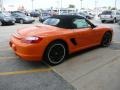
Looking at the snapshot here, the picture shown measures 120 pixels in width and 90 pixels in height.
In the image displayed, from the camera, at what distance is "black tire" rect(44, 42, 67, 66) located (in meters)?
6.13

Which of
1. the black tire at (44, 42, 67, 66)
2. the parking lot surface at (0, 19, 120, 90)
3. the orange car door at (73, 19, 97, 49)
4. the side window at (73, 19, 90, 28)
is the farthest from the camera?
the side window at (73, 19, 90, 28)

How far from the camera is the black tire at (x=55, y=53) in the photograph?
20.1 ft

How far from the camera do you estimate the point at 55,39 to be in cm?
621

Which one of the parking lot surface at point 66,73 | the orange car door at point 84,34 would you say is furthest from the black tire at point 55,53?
the orange car door at point 84,34

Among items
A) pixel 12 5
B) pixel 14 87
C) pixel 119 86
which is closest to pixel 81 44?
pixel 119 86

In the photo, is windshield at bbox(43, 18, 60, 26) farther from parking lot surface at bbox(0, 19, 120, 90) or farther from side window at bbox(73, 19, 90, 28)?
parking lot surface at bbox(0, 19, 120, 90)

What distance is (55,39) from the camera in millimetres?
6207

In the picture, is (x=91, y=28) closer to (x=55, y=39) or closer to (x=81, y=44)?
(x=81, y=44)

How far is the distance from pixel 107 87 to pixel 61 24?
295 cm

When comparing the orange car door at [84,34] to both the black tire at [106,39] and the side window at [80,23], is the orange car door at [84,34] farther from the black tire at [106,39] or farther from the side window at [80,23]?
the black tire at [106,39]

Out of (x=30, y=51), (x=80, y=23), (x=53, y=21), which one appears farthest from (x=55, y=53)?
(x=80, y=23)

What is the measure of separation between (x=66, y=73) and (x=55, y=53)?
949 mm

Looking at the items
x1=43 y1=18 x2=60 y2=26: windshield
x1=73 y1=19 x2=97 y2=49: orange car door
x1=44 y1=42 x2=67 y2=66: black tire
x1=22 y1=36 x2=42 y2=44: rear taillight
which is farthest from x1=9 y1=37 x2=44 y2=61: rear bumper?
x1=73 y1=19 x2=97 y2=49: orange car door

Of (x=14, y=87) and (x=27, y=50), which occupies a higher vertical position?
(x=27, y=50)
